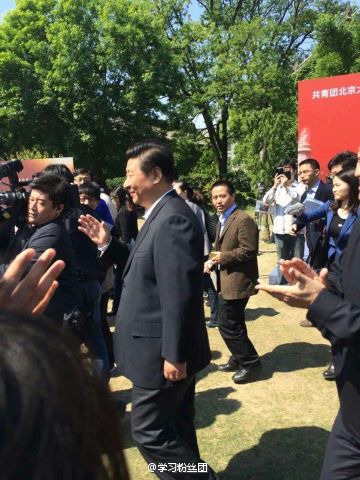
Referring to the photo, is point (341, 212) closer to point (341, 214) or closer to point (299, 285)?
point (341, 214)

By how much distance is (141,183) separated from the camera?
2588 mm

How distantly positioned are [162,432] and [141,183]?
1348mm

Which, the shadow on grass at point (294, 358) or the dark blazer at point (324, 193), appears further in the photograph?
the dark blazer at point (324, 193)

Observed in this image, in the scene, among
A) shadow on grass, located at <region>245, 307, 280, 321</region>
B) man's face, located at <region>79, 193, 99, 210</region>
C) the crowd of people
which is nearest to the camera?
the crowd of people

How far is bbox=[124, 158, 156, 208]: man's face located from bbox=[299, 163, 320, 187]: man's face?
11.2 ft

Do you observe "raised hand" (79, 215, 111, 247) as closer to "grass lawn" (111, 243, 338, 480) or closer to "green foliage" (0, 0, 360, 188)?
"grass lawn" (111, 243, 338, 480)

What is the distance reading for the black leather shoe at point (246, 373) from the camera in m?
4.03

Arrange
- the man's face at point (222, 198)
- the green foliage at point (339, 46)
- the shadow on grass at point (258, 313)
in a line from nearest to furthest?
the man's face at point (222, 198)
the shadow on grass at point (258, 313)
the green foliage at point (339, 46)

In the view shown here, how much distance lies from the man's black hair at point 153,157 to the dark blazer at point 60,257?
0.70 m

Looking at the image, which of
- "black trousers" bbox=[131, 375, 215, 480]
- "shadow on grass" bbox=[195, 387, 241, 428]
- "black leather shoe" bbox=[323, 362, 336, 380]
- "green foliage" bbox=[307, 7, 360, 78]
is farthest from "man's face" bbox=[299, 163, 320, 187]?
"green foliage" bbox=[307, 7, 360, 78]

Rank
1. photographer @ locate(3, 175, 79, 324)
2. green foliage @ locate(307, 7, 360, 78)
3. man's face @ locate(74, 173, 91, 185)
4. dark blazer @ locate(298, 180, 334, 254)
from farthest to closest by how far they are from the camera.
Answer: green foliage @ locate(307, 7, 360, 78), man's face @ locate(74, 173, 91, 185), dark blazer @ locate(298, 180, 334, 254), photographer @ locate(3, 175, 79, 324)

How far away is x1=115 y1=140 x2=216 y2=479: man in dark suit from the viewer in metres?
2.29

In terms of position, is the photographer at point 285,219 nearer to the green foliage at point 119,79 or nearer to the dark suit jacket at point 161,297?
the dark suit jacket at point 161,297

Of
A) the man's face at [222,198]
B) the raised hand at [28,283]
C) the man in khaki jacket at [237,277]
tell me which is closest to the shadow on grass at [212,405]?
the man in khaki jacket at [237,277]
